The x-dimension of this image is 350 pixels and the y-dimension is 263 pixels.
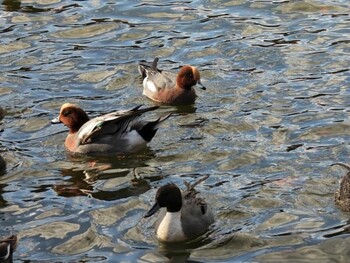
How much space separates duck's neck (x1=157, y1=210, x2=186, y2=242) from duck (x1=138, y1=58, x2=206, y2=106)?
4.46 metres

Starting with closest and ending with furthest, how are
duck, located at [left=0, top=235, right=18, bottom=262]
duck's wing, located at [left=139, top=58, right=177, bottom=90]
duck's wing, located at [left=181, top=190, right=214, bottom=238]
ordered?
duck, located at [left=0, top=235, right=18, bottom=262]
duck's wing, located at [left=181, top=190, right=214, bottom=238]
duck's wing, located at [left=139, top=58, right=177, bottom=90]

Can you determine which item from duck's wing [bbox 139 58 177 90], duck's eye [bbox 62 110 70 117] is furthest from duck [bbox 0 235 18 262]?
duck's wing [bbox 139 58 177 90]

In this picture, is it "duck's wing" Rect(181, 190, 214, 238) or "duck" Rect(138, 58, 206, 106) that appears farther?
"duck" Rect(138, 58, 206, 106)

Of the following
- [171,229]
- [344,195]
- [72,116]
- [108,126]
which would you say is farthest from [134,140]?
[344,195]

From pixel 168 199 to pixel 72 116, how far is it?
10.7ft

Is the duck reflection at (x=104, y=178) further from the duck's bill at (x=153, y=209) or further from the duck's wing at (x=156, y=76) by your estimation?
the duck's wing at (x=156, y=76)

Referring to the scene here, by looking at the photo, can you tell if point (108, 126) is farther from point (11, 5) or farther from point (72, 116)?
point (11, 5)

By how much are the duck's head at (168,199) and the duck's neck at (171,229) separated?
0.30 ft

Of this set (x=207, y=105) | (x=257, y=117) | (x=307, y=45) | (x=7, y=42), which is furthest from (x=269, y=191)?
(x=7, y=42)

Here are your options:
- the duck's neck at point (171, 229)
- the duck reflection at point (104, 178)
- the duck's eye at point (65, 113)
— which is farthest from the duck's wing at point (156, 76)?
the duck's neck at point (171, 229)

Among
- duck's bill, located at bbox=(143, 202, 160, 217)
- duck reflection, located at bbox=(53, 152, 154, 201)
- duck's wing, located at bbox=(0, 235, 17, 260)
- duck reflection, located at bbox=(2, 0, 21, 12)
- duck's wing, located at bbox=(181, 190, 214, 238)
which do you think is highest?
duck reflection, located at bbox=(2, 0, 21, 12)

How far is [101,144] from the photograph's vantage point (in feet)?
45.2

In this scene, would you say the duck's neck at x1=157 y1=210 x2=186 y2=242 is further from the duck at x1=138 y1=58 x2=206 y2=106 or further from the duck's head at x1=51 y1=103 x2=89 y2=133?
the duck at x1=138 y1=58 x2=206 y2=106

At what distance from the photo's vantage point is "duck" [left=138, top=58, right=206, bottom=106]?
15539 mm
